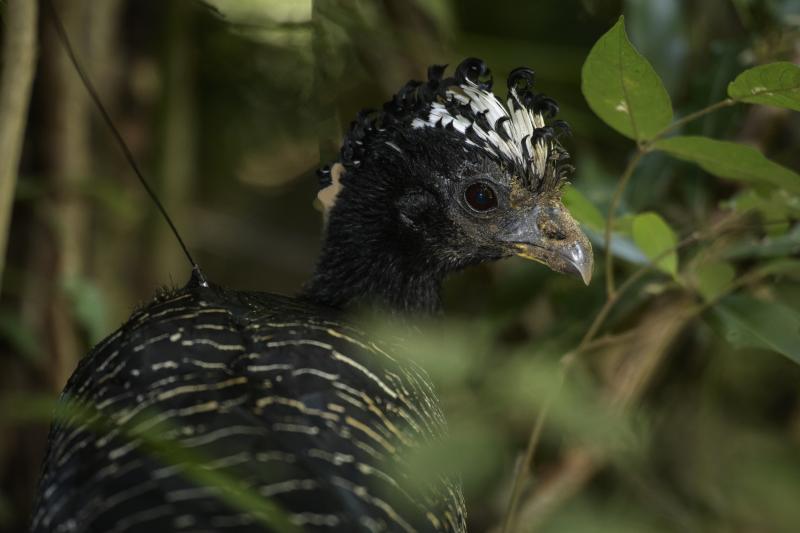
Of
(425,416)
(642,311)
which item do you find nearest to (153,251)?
(642,311)

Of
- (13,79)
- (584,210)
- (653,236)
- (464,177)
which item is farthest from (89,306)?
(653,236)

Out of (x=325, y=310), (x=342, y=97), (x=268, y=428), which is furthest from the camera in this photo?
(x=342, y=97)

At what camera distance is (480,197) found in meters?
2.12

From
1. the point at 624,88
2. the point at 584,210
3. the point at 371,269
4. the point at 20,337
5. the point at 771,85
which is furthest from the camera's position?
the point at 20,337

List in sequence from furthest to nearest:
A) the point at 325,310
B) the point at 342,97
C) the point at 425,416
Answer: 1. the point at 342,97
2. the point at 325,310
3. the point at 425,416

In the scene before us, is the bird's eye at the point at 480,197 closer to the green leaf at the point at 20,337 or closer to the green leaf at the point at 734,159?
the green leaf at the point at 734,159

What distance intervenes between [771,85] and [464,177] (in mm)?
718

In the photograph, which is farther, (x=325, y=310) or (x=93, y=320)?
(x=93, y=320)

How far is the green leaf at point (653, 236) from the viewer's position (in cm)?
184

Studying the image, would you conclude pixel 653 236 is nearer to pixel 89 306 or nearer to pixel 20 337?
pixel 89 306

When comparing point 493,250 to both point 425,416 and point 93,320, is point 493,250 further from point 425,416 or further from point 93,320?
point 93,320

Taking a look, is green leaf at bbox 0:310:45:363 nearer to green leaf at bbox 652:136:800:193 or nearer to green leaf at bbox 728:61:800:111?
green leaf at bbox 652:136:800:193

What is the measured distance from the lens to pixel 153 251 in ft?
11.9

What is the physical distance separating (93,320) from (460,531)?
109cm
